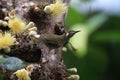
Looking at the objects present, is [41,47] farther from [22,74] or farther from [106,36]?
[106,36]

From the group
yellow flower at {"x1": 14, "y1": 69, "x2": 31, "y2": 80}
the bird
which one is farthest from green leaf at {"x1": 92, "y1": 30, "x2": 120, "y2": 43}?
yellow flower at {"x1": 14, "y1": 69, "x2": 31, "y2": 80}

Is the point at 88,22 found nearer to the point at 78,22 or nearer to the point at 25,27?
the point at 78,22

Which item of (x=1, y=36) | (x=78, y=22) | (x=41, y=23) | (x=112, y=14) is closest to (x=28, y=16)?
(x=41, y=23)

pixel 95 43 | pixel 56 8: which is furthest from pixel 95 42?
pixel 56 8

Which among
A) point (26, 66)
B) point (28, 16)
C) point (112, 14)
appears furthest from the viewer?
point (112, 14)

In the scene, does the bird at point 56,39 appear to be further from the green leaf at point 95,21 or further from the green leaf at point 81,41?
the green leaf at point 95,21

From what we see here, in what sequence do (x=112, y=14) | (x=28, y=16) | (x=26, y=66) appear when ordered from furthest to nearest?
(x=112, y=14), (x=28, y=16), (x=26, y=66)

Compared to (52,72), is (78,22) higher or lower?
higher

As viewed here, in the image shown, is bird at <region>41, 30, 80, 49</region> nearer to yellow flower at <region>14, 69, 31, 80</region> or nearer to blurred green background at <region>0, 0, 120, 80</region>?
yellow flower at <region>14, 69, 31, 80</region>
